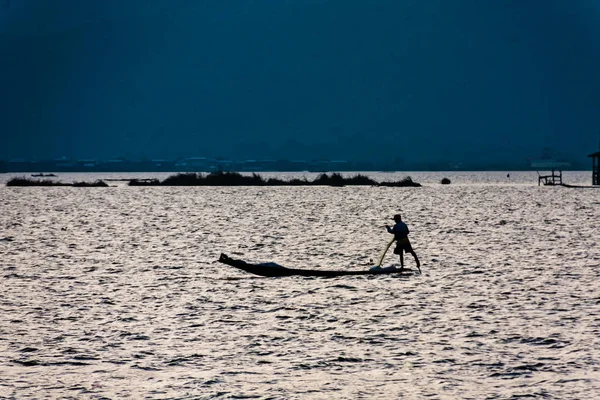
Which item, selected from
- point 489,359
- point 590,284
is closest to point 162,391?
point 489,359

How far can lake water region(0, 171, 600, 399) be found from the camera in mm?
18375

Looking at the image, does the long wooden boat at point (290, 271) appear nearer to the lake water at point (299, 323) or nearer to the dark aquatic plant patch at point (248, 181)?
the lake water at point (299, 323)

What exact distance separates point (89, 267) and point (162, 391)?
75.5 feet

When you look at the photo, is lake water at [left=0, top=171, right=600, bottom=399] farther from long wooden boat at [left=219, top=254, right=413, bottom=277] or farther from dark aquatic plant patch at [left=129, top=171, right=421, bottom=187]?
dark aquatic plant patch at [left=129, top=171, right=421, bottom=187]

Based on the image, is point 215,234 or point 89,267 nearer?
point 89,267

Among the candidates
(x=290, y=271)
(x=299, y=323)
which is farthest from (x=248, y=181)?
(x=299, y=323)

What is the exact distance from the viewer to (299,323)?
80.9 feet

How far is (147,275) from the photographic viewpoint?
120 feet

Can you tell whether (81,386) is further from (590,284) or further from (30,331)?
(590,284)

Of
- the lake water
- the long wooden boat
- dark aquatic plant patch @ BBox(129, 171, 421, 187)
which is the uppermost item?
dark aquatic plant patch @ BBox(129, 171, 421, 187)

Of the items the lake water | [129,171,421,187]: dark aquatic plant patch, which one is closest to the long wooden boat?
the lake water

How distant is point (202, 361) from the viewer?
20219 millimetres

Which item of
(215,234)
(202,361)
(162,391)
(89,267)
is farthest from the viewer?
(215,234)

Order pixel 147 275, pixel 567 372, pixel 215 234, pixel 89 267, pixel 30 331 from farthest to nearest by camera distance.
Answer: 1. pixel 215 234
2. pixel 89 267
3. pixel 147 275
4. pixel 30 331
5. pixel 567 372
